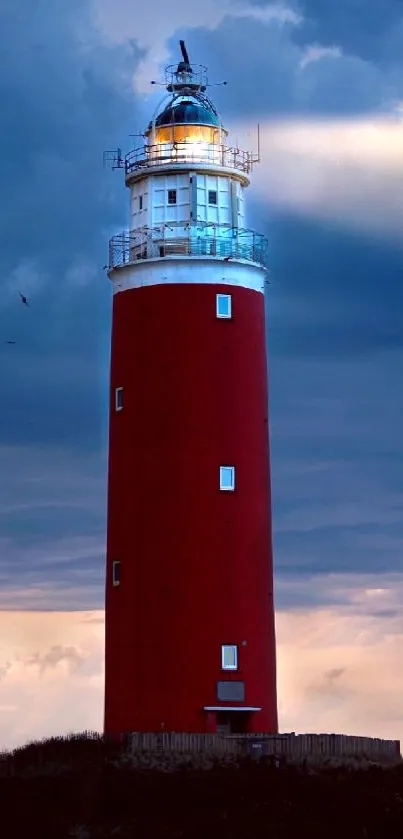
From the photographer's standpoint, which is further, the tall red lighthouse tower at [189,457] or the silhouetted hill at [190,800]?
the tall red lighthouse tower at [189,457]

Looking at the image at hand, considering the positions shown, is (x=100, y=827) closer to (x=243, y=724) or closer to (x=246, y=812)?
(x=246, y=812)

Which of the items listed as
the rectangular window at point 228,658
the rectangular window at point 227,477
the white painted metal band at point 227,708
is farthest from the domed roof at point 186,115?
the white painted metal band at point 227,708

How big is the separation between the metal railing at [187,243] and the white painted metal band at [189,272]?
0.23 meters

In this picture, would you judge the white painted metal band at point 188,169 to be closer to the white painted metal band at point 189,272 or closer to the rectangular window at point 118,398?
the white painted metal band at point 189,272

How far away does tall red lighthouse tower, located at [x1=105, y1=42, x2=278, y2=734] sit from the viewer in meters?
51.5

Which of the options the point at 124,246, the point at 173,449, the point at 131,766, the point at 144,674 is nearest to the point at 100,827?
the point at 131,766

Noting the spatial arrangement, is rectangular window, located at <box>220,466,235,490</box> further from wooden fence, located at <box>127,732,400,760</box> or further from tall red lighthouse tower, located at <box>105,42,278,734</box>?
wooden fence, located at <box>127,732,400,760</box>

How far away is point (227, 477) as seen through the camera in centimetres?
5231

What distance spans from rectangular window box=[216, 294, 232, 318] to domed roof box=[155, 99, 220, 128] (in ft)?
14.8

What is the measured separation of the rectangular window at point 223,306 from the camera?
5278 centimetres

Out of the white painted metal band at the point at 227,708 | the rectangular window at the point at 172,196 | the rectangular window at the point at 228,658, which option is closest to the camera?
the white painted metal band at the point at 227,708

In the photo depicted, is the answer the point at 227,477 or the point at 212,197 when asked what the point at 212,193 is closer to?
the point at 212,197

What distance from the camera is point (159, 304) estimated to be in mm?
52781

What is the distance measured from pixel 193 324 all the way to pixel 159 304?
97 cm
